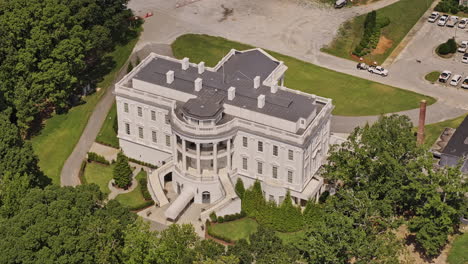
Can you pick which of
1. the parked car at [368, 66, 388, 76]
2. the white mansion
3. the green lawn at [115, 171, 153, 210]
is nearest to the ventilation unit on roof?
the white mansion

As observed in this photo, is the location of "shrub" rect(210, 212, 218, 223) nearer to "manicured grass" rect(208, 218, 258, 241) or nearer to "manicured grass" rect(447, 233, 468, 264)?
"manicured grass" rect(208, 218, 258, 241)

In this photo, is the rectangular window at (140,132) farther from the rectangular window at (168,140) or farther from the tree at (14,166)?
the tree at (14,166)

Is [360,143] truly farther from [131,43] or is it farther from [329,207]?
[131,43]

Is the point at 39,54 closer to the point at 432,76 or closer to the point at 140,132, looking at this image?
the point at 140,132

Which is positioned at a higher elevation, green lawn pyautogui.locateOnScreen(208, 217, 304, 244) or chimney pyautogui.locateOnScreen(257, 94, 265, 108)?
chimney pyautogui.locateOnScreen(257, 94, 265, 108)

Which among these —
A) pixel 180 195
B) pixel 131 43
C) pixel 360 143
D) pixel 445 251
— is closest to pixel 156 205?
pixel 180 195
